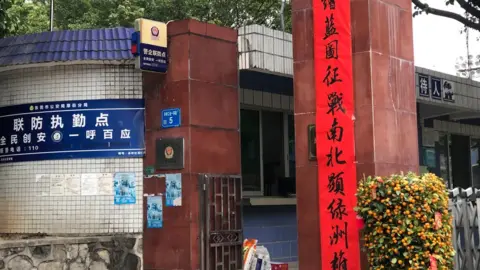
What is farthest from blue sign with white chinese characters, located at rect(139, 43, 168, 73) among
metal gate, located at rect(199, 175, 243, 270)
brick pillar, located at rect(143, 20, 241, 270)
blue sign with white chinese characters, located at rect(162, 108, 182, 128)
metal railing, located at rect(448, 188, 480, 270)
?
metal railing, located at rect(448, 188, 480, 270)

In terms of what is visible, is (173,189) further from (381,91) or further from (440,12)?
(440,12)

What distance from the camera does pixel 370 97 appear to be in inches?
277

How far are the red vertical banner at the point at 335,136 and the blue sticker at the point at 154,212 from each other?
2176 millimetres

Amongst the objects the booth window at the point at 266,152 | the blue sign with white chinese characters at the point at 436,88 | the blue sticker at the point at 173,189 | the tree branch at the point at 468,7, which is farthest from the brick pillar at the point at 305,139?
the tree branch at the point at 468,7

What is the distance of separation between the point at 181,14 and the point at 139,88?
11.7m

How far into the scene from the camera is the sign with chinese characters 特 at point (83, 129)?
8.09m

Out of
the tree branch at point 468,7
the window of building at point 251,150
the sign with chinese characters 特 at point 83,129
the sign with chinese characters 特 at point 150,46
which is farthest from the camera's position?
the tree branch at point 468,7

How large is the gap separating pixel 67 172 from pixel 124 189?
2.64ft

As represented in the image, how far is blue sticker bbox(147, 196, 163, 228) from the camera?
7.98 metres

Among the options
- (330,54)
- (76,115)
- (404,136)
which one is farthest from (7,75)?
(404,136)

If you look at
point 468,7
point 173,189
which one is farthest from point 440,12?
point 173,189

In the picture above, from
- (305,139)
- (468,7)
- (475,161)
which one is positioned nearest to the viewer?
(305,139)

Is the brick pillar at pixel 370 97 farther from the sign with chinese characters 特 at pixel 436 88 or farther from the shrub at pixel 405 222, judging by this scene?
the sign with chinese characters 特 at pixel 436 88

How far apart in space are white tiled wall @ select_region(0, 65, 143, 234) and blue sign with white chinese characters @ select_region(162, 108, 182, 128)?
1.74 ft
